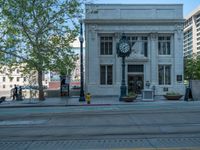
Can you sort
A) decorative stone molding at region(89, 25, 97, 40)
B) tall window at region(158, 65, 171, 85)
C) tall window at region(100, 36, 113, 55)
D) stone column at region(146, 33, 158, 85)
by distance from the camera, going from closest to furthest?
1. decorative stone molding at region(89, 25, 97, 40)
2. stone column at region(146, 33, 158, 85)
3. tall window at region(158, 65, 171, 85)
4. tall window at region(100, 36, 113, 55)

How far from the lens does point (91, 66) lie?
1780 inches

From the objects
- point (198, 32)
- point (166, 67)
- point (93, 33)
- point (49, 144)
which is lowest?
point (49, 144)

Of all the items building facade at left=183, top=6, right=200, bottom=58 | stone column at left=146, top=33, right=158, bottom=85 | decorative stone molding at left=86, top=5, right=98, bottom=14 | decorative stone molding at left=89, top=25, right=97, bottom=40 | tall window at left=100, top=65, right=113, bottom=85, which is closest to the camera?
decorative stone molding at left=86, top=5, right=98, bottom=14

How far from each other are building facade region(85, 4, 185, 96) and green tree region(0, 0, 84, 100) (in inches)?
288

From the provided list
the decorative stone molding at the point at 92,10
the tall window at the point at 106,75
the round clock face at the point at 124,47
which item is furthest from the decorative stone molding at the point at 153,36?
the round clock face at the point at 124,47

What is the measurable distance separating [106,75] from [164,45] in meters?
8.06

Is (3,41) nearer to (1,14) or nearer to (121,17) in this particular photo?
(1,14)

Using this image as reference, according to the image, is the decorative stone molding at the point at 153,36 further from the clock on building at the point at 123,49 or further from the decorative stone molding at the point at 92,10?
the clock on building at the point at 123,49

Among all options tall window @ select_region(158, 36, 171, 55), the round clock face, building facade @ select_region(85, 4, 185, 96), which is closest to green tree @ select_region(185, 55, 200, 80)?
tall window @ select_region(158, 36, 171, 55)

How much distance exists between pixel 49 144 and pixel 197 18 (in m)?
124

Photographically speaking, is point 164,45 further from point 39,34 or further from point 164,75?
point 39,34

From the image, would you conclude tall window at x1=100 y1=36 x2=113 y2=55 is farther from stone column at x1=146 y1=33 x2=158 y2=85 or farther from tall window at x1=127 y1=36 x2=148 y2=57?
stone column at x1=146 y1=33 x2=158 y2=85

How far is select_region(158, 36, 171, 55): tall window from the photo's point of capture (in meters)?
46.1

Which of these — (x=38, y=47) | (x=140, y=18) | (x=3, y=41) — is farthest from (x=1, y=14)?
(x=140, y=18)
